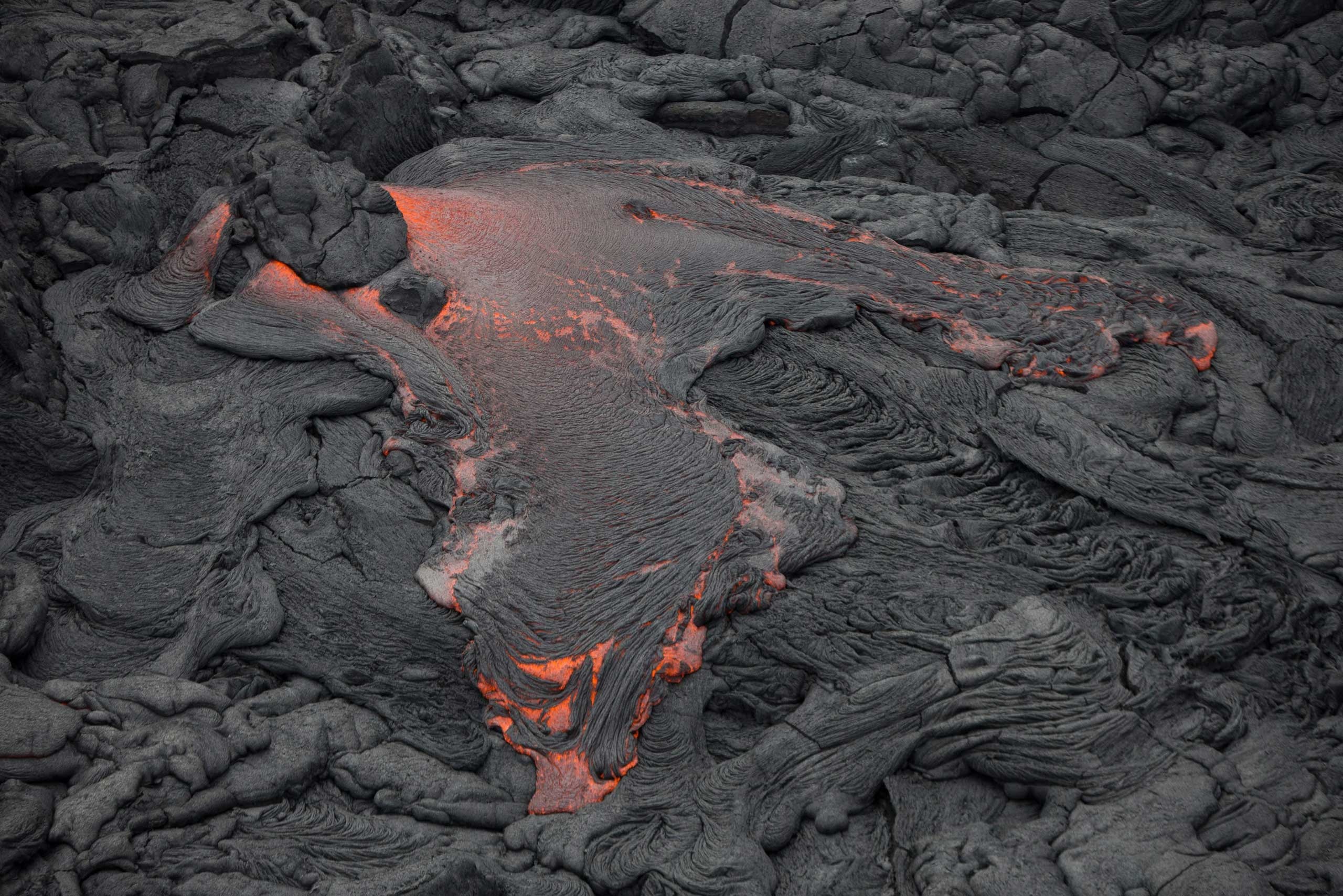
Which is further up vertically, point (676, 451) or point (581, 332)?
point (581, 332)

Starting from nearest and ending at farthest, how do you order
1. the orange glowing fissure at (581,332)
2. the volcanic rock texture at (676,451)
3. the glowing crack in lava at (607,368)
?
the volcanic rock texture at (676,451)
the orange glowing fissure at (581,332)
the glowing crack in lava at (607,368)

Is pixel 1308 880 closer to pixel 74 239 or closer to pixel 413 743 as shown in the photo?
pixel 413 743

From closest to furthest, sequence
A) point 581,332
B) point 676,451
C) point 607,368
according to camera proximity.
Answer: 1. point 676,451
2. point 607,368
3. point 581,332

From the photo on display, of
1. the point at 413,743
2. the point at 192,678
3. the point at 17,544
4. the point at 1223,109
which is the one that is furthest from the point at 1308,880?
the point at 17,544

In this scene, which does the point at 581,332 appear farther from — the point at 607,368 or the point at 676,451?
the point at 676,451

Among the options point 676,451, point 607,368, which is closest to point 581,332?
point 607,368
